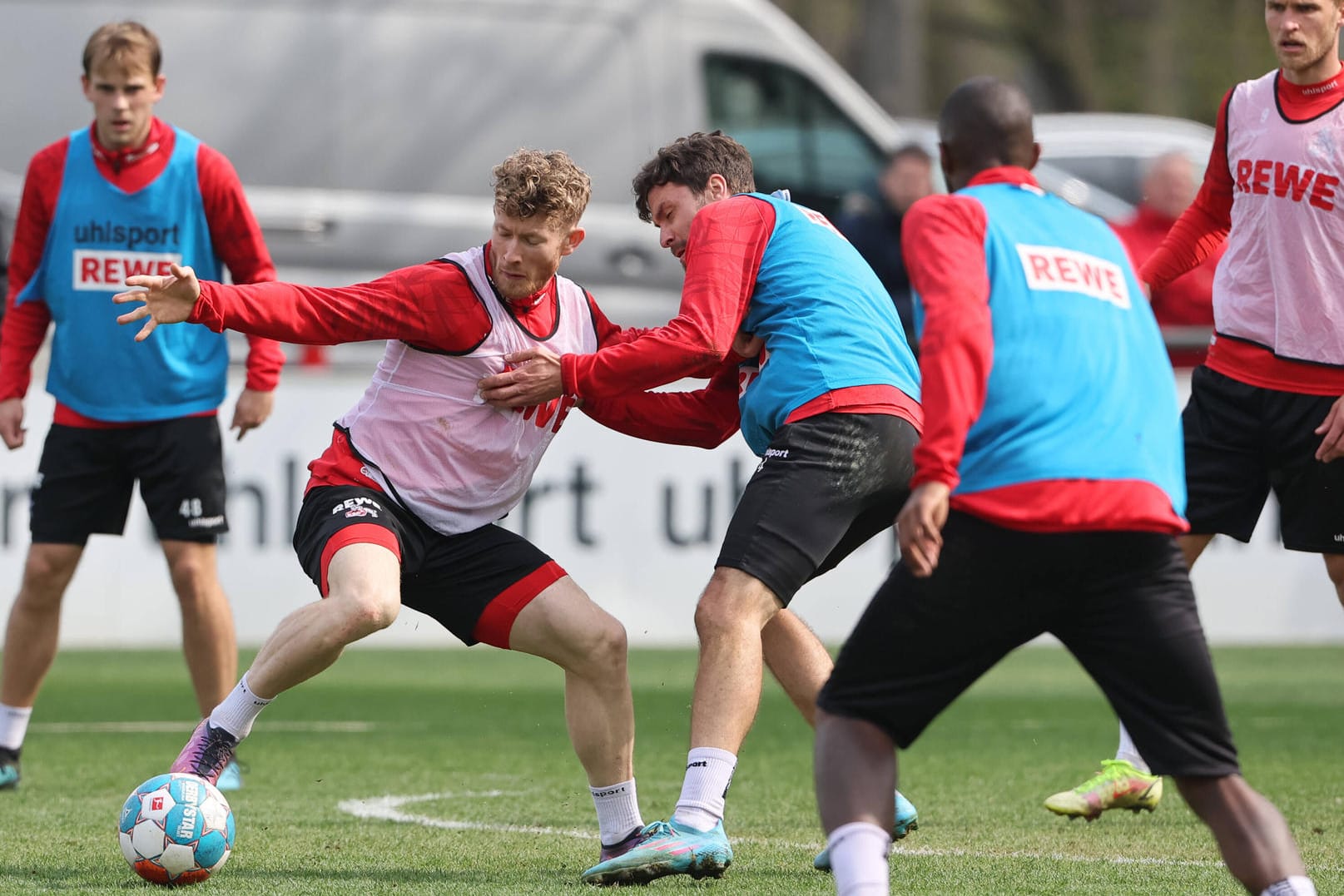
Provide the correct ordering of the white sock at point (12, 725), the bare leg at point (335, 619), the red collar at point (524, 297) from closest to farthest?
1. the bare leg at point (335, 619)
2. the red collar at point (524, 297)
3. the white sock at point (12, 725)

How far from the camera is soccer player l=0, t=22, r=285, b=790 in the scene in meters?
7.43

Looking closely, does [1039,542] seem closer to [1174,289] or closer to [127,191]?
[127,191]

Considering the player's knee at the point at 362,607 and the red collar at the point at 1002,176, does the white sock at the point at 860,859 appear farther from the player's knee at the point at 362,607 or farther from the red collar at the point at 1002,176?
the player's knee at the point at 362,607

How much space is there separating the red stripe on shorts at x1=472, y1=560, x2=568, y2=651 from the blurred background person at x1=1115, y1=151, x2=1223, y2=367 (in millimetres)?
7372

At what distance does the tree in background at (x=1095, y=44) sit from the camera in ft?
114

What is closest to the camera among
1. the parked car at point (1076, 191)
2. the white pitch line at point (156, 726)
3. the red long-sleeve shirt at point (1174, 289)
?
the white pitch line at point (156, 726)

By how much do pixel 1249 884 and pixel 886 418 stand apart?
185 cm

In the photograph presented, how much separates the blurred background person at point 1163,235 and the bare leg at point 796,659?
6.86 m

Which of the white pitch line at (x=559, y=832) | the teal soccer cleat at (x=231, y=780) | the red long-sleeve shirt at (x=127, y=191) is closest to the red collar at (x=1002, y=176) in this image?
the white pitch line at (x=559, y=832)

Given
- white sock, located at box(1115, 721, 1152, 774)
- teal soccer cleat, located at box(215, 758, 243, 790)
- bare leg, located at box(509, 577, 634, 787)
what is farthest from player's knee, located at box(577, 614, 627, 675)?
teal soccer cleat, located at box(215, 758, 243, 790)

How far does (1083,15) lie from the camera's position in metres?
35.0

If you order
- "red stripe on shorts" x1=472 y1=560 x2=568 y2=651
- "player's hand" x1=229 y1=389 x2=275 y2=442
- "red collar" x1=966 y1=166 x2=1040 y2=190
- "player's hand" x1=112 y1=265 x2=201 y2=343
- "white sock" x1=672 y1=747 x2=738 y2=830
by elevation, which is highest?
"red collar" x1=966 y1=166 x2=1040 y2=190

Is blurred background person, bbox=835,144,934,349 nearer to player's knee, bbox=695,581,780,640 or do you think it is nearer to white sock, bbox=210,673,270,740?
player's knee, bbox=695,581,780,640

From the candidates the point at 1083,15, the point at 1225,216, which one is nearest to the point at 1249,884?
the point at 1225,216
